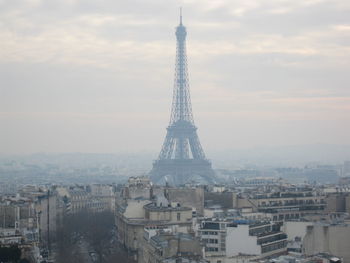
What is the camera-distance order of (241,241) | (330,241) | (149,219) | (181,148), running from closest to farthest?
(330,241)
(241,241)
(149,219)
(181,148)

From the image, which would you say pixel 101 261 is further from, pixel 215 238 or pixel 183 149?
pixel 183 149

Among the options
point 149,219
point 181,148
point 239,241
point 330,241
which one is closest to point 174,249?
point 239,241

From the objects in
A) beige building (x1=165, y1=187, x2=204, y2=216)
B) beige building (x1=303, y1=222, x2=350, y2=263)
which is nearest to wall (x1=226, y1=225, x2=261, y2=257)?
beige building (x1=303, y1=222, x2=350, y2=263)

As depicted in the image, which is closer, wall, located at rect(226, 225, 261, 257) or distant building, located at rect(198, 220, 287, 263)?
distant building, located at rect(198, 220, 287, 263)

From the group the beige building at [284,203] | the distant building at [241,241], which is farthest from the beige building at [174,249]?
the beige building at [284,203]

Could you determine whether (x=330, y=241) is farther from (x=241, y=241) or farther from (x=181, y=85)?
(x=181, y=85)

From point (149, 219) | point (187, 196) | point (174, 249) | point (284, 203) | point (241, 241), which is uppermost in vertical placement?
point (187, 196)

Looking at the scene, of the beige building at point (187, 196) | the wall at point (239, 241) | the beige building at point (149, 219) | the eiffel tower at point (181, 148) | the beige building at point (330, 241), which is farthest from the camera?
the eiffel tower at point (181, 148)

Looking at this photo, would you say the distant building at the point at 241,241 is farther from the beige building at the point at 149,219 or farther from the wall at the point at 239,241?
the beige building at the point at 149,219

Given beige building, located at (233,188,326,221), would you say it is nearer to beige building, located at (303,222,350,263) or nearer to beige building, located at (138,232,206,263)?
beige building, located at (138,232,206,263)
